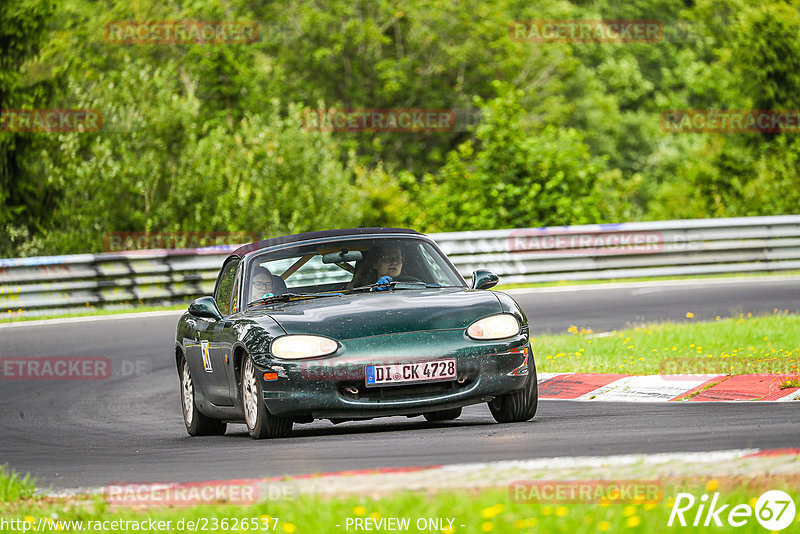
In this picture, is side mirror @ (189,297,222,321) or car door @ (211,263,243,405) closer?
car door @ (211,263,243,405)

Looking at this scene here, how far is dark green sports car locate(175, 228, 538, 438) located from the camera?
8.10 meters

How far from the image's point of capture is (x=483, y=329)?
27.5 ft

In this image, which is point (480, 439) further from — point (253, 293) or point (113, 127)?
point (113, 127)

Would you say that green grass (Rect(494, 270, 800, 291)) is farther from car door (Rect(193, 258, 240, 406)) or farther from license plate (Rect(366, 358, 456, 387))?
license plate (Rect(366, 358, 456, 387))

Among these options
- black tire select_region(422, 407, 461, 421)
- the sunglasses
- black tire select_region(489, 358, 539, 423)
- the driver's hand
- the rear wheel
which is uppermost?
the sunglasses

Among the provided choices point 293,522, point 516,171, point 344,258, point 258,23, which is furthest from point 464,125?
point 293,522

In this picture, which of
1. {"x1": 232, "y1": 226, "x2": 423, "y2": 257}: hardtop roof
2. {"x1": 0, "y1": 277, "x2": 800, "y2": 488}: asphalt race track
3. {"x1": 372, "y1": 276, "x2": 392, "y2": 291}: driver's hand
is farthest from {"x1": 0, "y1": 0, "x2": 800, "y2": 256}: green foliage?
{"x1": 372, "y1": 276, "x2": 392, "y2": 291}: driver's hand

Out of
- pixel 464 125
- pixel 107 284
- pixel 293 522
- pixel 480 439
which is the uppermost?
pixel 293 522

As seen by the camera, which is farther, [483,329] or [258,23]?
[258,23]

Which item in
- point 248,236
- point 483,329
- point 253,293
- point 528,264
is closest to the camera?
point 483,329

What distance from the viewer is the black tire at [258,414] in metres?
8.37

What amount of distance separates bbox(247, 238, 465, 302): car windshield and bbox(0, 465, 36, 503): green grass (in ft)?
9.05

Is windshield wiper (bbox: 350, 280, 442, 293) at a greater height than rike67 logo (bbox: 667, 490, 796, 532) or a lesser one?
lesser

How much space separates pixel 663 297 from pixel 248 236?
9791mm
